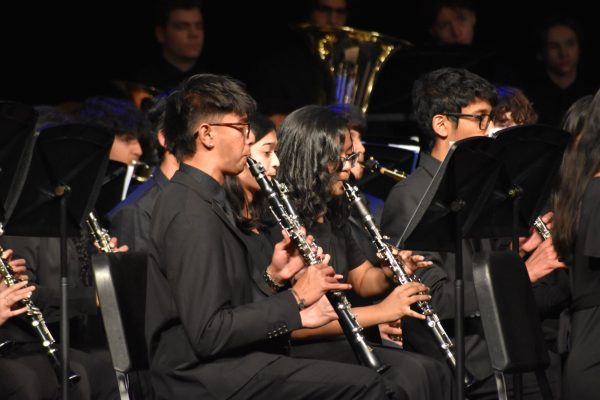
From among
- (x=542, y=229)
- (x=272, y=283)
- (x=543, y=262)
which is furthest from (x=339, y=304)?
(x=542, y=229)

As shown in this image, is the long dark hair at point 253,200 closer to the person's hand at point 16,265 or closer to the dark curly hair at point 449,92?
the dark curly hair at point 449,92

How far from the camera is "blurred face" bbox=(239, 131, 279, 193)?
4504mm

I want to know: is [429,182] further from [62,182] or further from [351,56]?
[351,56]

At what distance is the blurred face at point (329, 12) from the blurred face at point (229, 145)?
334 cm

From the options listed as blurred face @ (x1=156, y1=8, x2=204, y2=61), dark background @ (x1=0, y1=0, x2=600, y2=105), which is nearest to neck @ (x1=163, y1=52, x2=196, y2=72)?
blurred face @ (x1=156, y1=8, x2=204, y2=61)

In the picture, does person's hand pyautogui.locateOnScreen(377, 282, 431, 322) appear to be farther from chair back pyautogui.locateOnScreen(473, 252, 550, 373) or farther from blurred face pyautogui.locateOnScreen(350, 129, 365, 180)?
blurred face pyautogui.locateOnScreen(350, 129, 365, 180)

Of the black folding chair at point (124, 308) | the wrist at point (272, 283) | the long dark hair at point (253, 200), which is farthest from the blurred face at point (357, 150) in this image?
the black folding chair at point (124, 308)

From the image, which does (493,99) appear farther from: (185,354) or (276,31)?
(276,31)

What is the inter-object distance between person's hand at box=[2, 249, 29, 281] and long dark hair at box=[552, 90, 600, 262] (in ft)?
6.47

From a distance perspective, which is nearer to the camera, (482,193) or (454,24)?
(482,193)

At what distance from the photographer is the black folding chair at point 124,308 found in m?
3.33

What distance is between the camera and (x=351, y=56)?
636 cm

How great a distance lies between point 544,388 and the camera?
375cm

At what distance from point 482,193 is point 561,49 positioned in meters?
3.90
